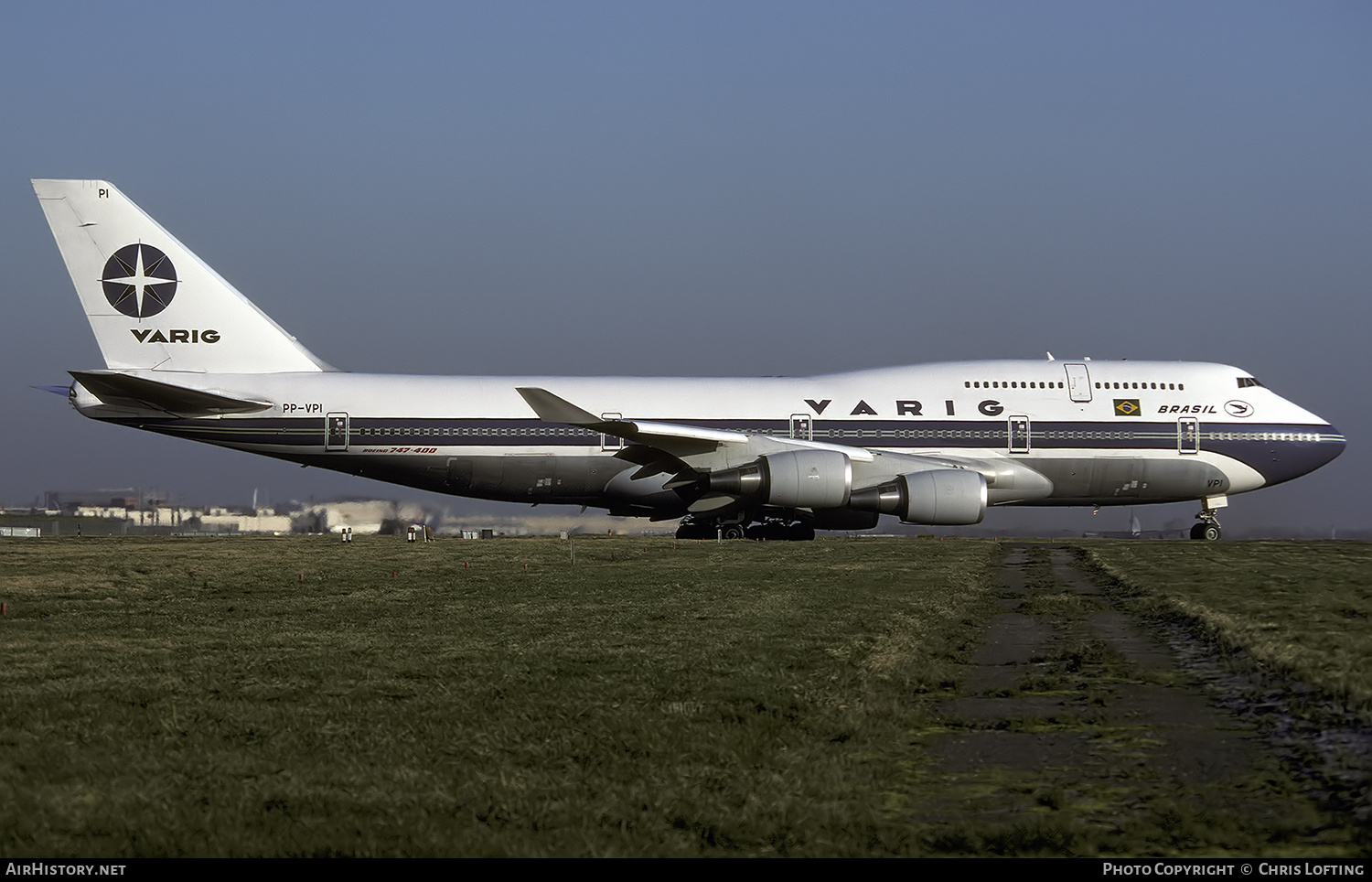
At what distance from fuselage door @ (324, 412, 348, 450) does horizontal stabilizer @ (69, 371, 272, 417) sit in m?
1.44

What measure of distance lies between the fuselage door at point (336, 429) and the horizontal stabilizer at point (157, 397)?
4.73ft

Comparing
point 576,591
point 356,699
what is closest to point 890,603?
point 576,591

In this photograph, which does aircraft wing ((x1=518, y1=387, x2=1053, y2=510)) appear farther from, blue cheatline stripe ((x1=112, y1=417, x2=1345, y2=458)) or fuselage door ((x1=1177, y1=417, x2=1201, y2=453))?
fuselage door ((x1=1177, y1=417, x2=1201, y2=453))

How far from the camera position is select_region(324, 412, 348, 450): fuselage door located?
29.6 meters

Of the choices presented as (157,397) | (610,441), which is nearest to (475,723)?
(610,441)

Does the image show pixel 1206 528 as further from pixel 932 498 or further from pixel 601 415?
pixel 601 415

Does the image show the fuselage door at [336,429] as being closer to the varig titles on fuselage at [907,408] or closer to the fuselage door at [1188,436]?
the varig titles on fuselage at [907,408]

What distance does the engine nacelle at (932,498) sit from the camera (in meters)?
27.1

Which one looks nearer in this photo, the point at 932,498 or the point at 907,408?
the point at 932,498

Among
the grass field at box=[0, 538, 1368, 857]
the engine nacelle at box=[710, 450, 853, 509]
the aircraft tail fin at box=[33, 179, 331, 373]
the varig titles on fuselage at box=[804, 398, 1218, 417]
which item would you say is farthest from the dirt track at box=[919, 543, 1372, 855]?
the aircraft tail fin at box=[33, 179, 331, 373]

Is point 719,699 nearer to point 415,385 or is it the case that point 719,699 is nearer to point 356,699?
point 356,699

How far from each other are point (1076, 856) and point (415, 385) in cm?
2684

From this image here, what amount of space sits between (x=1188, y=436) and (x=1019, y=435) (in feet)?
15.6

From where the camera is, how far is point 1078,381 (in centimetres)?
3178
